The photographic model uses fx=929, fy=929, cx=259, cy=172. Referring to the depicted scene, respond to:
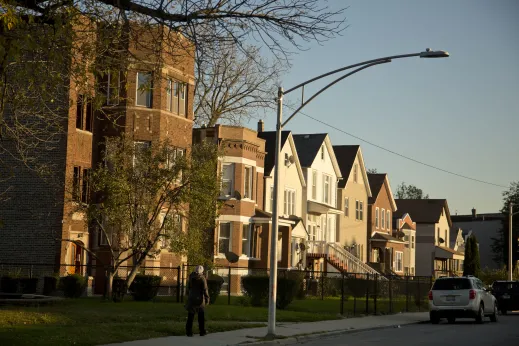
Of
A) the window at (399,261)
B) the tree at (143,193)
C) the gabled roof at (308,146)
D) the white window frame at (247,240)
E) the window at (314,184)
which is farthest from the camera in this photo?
the window at (399,261)

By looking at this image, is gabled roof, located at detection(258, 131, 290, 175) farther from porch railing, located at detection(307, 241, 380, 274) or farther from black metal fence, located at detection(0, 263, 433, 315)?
black metal fence, located at detection(0, 263, 433, 315)

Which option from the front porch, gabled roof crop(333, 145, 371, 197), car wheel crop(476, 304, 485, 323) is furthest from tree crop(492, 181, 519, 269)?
car wheel crop(476, 304, 485, 323)

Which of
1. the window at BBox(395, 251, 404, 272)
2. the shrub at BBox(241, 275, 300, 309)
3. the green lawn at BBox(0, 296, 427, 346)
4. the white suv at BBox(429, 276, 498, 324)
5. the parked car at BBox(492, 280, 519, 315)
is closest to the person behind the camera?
the green lawn at BBox(0, 296, 427, 346)

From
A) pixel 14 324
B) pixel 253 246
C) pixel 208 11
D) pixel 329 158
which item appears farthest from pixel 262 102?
pixel 208 11

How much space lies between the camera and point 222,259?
1961 inches

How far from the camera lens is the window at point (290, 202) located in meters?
58.2

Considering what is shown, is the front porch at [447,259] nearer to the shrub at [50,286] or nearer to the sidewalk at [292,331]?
the sidewalk at [292,331]

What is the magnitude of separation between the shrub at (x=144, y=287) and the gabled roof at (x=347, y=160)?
35.4m

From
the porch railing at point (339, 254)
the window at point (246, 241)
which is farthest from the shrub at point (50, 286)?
the porch railing at point (339, 254)

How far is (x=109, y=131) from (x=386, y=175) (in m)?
42.8

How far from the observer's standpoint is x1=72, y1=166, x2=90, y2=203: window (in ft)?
113

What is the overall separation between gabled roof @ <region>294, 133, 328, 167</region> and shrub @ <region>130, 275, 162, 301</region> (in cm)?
2811

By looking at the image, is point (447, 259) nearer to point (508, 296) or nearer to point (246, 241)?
point (246, 241)

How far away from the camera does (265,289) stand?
3591cm
